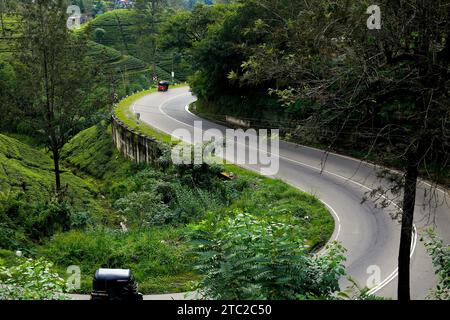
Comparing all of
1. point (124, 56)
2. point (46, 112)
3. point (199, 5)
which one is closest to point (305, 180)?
point (46, 112)

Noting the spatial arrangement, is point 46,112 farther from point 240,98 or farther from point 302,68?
point 240,98

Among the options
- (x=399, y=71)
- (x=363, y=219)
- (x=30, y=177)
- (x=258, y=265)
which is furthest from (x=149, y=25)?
(x=258, y=265)

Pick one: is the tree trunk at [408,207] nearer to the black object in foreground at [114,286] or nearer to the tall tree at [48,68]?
the black object in foreground at [114,286]

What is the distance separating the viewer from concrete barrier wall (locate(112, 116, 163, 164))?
29.5m

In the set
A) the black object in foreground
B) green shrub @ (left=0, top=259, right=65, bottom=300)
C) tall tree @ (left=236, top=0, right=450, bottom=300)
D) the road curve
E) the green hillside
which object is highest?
tall tree @ (left=236, top=0, right=450, bottom=300)

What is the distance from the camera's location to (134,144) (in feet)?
108

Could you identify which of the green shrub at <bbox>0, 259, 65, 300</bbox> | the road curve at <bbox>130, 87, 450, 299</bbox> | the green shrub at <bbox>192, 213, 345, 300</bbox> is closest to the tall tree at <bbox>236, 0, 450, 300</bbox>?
the road curve at <bbox>130, 87, 450, 299</bbox>

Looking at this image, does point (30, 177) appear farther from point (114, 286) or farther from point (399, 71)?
point (399, 71)

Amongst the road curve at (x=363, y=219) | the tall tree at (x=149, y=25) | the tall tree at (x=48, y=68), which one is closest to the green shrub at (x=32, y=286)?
the road curve at (x=363, y=219)

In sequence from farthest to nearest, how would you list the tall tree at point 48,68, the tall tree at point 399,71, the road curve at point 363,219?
the tall tree at point 48,68 → the road curve at point 363,219 → the tall tree at point 399,71

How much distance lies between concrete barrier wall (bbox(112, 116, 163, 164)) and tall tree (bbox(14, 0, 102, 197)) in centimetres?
601

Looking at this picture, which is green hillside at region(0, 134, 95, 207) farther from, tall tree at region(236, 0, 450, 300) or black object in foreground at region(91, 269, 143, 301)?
tall tree at region(236, 0, 450, 300)

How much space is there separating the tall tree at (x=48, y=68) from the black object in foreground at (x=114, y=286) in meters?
13.1

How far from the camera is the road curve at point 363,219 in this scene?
15672 millimetres
